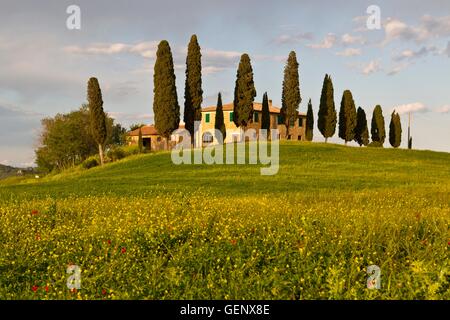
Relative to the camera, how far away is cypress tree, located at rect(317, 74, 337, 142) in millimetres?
63656

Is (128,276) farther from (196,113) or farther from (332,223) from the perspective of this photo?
(196,113)

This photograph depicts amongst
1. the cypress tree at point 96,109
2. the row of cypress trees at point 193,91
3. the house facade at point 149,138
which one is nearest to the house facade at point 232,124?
the house facade at point 149,138

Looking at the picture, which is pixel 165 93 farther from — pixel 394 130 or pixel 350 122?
pixel 394 130

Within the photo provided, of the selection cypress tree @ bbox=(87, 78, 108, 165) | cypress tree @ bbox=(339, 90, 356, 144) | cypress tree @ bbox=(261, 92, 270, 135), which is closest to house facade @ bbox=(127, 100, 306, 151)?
cypress tree @ bbox=(261, 92, 270, 135)

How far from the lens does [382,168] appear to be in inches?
1532

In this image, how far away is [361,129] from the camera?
7694 centimetres

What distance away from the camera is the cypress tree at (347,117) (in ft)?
228

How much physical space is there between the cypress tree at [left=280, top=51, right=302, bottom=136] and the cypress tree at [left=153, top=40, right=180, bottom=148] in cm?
1537

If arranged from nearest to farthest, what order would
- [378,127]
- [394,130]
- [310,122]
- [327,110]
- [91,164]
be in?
[91,164], [327,110], [310,122], [378,127], [394,130]

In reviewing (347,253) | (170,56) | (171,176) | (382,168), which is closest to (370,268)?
(347,253)

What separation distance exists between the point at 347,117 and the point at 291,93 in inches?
493

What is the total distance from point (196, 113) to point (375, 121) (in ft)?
127

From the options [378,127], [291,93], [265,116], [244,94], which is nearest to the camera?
[244,94]

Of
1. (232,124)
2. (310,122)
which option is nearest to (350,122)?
(310,122)
